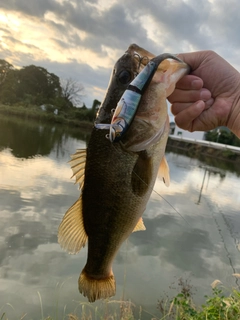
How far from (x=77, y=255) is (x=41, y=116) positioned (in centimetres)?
4908

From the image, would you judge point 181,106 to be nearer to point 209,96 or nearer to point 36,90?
point 209,96

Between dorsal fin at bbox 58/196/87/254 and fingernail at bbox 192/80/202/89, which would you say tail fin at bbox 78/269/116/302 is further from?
fingernail at bbox 192/80/202/89

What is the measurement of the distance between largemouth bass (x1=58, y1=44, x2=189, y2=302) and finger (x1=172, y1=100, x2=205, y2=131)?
34cm

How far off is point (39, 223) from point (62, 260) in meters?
2.15

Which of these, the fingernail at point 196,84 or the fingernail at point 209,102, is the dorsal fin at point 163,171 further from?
the fingernail at point 209,102

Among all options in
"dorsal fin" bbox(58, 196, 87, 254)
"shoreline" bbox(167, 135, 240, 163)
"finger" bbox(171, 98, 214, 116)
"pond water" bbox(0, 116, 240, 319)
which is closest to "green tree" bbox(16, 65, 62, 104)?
"shoreline" bbox(167, 135, 240, 163)

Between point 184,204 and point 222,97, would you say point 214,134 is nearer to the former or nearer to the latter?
point 184,204

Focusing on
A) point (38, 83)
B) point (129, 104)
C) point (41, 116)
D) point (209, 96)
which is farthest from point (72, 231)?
point (38, 83)

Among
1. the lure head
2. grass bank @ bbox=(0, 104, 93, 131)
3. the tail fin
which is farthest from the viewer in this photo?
grass bank @ bbox=(0, 104, 93, 131)

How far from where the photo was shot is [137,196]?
1.80 metres

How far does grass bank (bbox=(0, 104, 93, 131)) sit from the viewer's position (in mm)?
52031

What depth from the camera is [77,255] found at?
720 cm

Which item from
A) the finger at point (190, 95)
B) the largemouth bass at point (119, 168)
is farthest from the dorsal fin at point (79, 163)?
the finger at point (190, 95)

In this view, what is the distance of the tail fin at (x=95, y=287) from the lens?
1937mm
